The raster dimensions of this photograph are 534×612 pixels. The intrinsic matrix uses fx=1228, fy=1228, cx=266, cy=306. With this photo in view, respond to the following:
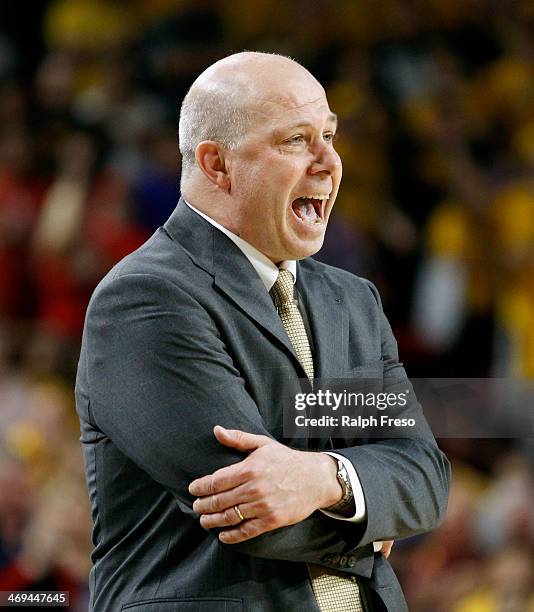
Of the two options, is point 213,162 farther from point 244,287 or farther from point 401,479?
point 401,479

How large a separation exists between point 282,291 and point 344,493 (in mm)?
393

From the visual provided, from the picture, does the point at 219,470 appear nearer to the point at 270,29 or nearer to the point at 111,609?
the point at 111,609

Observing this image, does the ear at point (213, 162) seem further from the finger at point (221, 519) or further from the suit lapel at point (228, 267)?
the finger at point (221, 519)

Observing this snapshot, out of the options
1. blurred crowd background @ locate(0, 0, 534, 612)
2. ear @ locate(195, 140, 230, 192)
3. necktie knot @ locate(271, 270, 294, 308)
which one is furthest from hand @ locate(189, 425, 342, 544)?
blurred crowd background @ locate(0, 0, 534, 612)

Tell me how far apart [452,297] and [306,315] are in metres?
3.30

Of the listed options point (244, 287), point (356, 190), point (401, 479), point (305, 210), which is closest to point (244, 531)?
point (401, 479)

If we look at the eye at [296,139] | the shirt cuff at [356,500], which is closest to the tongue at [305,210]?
the eye at [296,139]

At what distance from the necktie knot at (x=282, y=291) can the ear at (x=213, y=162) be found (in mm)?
175

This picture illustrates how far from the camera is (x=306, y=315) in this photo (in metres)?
2.08

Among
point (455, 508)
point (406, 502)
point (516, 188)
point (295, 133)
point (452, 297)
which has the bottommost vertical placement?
point (455, 508)

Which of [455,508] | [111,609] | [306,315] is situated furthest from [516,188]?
[111,609]

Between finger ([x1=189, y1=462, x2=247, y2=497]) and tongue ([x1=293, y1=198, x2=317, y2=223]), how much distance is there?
1.54ft

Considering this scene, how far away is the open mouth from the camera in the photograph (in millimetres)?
2025

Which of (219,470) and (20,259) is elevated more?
(219,470)
